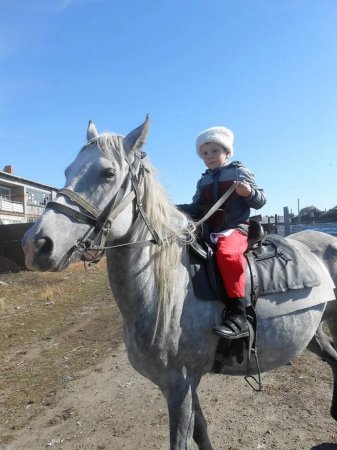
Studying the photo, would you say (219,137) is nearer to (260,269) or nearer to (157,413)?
(260,269)

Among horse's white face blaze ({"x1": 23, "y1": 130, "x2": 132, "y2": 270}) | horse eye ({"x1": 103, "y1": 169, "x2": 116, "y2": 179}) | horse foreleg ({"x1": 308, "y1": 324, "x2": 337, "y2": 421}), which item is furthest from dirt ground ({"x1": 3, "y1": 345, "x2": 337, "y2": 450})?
horse eye ({"x1": 103, "y1": 169, "x2": 116, "y2": 179})

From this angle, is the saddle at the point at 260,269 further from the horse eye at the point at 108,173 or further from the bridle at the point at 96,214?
the horse eye at the point at 108,173

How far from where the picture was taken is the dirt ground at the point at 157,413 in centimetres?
376

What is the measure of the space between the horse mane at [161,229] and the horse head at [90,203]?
1cm

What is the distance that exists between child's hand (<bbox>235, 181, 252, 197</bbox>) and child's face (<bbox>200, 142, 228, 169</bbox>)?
0.47 m

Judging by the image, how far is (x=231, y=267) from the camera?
8.66 feet

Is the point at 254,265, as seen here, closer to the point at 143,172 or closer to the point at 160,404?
the point at 143,172

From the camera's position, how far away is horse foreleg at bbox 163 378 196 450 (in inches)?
95.9

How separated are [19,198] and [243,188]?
4462cm

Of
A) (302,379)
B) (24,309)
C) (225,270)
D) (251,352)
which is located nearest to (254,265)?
(225,270)

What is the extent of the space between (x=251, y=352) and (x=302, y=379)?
2.77m

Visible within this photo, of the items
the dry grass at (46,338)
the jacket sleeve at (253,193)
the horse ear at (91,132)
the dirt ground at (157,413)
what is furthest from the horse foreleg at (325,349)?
the dry grass at (46,338)

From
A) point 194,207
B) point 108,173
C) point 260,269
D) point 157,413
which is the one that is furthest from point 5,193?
point 108,173

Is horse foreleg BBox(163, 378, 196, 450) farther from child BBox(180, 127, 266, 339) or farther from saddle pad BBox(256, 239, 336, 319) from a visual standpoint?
saddle pad BBox(256, 239, 336, 319)
